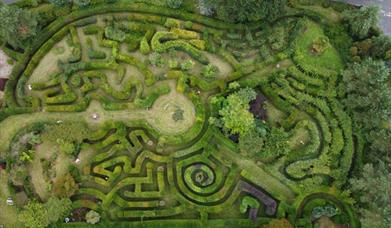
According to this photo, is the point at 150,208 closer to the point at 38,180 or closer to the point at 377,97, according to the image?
the point at 38,180

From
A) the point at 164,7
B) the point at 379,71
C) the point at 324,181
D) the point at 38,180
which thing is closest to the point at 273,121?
the point at 324,181

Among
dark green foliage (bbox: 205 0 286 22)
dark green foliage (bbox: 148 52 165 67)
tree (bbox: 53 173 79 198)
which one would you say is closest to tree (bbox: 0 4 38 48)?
dark green foliage (bbox: 148 52 165 67)

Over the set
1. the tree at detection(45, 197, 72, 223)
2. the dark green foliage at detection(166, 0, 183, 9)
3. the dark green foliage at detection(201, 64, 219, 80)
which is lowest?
the tree at detection(45, 197, 72, 223)

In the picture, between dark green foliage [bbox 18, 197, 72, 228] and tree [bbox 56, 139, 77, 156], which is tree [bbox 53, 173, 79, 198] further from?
tree [bbox 56, 139, 77, 156]

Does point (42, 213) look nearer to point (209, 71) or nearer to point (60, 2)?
point (209, 71)

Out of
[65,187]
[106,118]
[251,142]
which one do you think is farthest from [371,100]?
[65,187]
